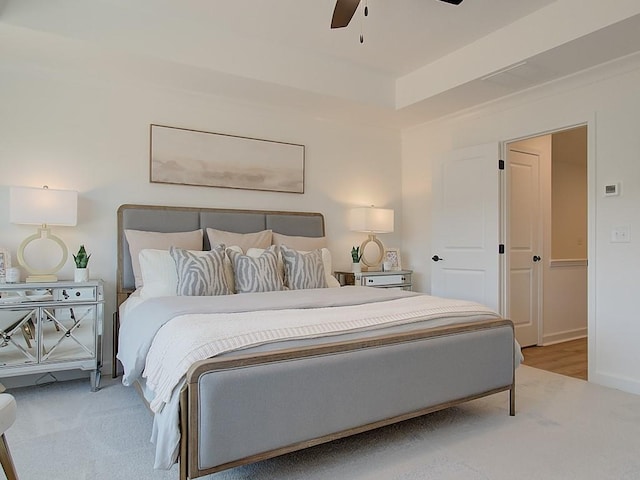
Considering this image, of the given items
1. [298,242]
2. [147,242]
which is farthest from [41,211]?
[298,242]

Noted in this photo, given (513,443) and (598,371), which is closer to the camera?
(513,443)

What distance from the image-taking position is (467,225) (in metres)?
4.34

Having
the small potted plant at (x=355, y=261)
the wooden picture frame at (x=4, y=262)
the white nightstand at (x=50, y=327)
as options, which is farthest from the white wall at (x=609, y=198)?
the wooden picture frame at (x=4, y=262)

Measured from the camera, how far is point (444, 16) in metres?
3.15

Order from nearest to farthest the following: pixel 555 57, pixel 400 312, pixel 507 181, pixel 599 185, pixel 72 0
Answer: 1. pixel 400 312
2. pixel 72 0
3. pixel 555 57
4. pixel 599 185
5. pixel 507 181

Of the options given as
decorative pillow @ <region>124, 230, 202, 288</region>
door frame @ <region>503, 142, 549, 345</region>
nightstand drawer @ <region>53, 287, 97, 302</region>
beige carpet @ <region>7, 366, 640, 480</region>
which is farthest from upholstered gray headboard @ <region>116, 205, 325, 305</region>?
door frame @ <region>503, 142, 549, 345</region>

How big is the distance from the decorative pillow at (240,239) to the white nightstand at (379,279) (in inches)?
38.1

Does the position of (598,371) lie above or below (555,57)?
below

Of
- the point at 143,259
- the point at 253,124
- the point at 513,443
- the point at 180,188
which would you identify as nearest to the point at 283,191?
the point at 253,124

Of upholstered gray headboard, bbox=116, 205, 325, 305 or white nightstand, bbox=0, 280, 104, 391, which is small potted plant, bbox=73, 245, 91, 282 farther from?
upholstered gray headboard, bbox=116, 205, 325, 305

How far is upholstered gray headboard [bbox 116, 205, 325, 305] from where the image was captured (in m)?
3.53

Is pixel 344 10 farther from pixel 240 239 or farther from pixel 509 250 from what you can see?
pixel 509 250

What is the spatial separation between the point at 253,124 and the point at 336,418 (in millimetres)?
3090

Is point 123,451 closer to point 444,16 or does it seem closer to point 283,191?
point 283,191
